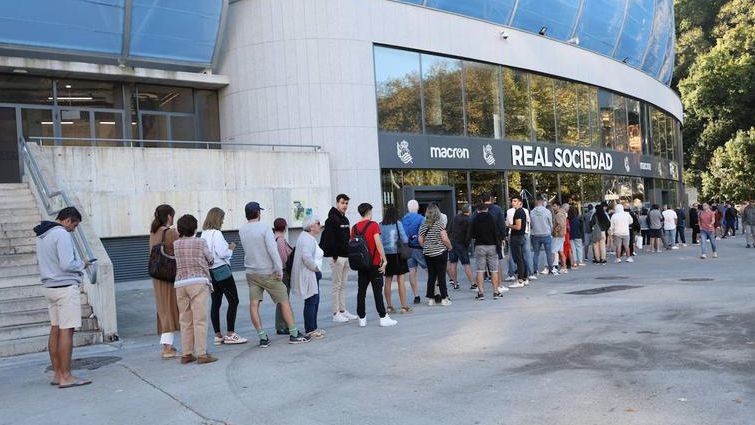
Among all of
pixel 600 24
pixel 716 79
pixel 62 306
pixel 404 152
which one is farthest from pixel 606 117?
pixel 62 306

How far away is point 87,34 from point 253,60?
4679mm

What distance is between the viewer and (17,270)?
1091cm

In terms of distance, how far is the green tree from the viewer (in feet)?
152

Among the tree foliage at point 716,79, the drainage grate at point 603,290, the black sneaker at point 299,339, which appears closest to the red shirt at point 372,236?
the black sneaker at point 299,339

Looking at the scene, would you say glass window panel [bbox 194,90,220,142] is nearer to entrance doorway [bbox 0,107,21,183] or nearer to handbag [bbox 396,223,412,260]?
entrance doorway [bbox 0,107,21,183]

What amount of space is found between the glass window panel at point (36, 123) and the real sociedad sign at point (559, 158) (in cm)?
1568

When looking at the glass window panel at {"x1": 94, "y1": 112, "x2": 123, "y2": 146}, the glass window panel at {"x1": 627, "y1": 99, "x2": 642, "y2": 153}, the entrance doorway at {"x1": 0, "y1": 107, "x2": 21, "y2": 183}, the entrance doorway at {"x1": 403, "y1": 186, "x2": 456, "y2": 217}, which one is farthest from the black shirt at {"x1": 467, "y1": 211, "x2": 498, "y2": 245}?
the glass window panel at {"x1": 627, "y1": 99, "x2": 642, "y2": 153}

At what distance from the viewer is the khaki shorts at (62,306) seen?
7.12 metres

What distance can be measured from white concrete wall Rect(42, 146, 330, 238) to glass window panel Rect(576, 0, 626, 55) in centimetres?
1562

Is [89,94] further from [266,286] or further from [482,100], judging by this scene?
[266,286]

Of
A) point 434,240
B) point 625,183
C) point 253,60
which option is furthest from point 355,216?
point 625,183

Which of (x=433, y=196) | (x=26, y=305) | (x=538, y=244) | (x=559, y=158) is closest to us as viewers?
(x=26, y=305)

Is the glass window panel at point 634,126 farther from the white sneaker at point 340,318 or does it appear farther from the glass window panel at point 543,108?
the white sneaker at point 340,318

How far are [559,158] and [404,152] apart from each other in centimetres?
909
